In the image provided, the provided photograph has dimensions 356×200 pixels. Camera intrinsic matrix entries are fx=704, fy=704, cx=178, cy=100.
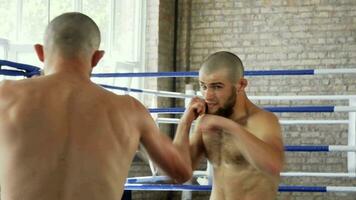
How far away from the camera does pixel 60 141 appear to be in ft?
6.47

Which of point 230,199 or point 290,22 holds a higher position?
point 290,22

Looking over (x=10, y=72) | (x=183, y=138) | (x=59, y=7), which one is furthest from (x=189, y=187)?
(x=59, y=7)

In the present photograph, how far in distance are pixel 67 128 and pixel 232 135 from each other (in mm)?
1251

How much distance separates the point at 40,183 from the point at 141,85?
288 inches

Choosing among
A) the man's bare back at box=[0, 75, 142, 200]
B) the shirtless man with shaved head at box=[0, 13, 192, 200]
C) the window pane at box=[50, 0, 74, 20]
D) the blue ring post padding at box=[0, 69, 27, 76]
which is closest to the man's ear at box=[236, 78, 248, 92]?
the shirtless man with shaved head at box=[0, 13, 192, 200]

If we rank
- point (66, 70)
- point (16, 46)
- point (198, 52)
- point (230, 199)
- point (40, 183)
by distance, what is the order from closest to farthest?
1. point (40, 183)
2. point (66, 70)
3. point (230, 199)
4. point (16, 46)
5. point (198, 52)

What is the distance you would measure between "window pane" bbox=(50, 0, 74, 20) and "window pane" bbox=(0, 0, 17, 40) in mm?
596

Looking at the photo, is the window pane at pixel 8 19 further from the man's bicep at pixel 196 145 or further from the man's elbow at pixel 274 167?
the man's elbow at pixel 274 167

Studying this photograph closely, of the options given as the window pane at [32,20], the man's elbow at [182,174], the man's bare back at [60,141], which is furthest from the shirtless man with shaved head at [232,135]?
the window pane at [32,20]

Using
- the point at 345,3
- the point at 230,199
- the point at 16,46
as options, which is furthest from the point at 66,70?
the point at 345,3

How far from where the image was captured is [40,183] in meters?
1.95

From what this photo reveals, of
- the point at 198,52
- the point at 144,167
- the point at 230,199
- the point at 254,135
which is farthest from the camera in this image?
the point at 198,52

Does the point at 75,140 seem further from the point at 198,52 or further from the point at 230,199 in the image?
the point at 198,52

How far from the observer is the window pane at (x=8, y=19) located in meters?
7.13
